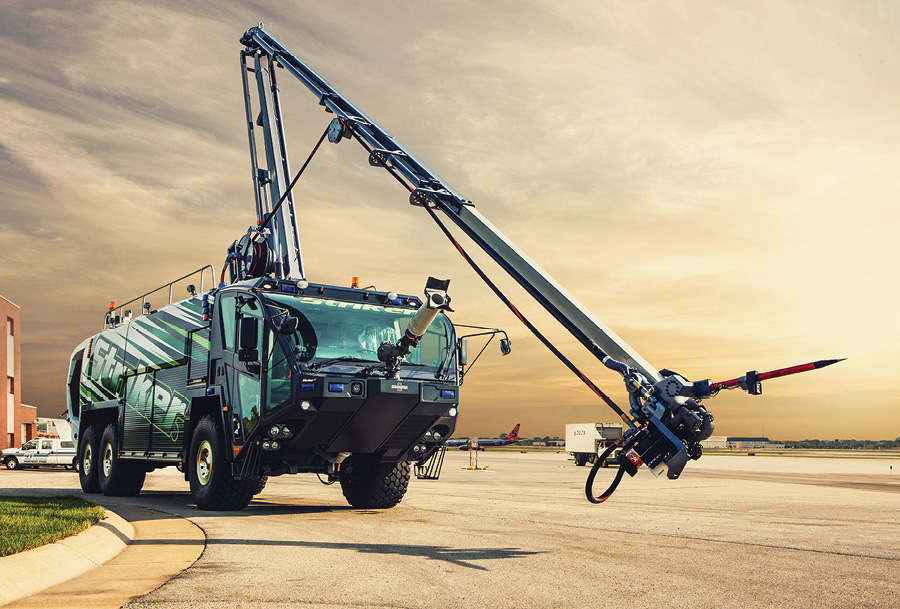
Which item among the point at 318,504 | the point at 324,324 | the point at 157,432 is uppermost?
the point at 324,324

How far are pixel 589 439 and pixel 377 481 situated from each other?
32.2 metres

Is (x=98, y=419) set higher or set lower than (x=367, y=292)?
lower

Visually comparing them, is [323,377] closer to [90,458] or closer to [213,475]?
[213,475]

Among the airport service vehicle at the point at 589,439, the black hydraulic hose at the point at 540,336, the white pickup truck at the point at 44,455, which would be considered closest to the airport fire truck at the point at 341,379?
the black hydraulic hose at the point at 540,336

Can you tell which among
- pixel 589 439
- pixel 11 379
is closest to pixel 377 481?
pixel 589 439

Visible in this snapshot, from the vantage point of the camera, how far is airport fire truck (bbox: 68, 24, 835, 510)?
9.50 m

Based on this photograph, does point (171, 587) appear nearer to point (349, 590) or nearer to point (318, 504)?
point (349, 590)

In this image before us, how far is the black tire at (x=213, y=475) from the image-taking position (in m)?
12.9

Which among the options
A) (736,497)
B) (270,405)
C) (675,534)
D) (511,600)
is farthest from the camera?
(736,497)

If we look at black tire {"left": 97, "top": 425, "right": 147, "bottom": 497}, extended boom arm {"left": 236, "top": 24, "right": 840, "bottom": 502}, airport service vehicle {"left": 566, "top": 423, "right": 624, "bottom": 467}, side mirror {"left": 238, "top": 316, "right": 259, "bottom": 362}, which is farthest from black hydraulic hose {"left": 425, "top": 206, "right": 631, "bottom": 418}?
airport service vehicle {"left": 566, "top": 423, "right": 624, "bottom": 467}

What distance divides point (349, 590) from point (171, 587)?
4.92 ft

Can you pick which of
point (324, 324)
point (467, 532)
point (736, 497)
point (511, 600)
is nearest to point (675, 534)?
point (467, 532)

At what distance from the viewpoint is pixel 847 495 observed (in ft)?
66.5

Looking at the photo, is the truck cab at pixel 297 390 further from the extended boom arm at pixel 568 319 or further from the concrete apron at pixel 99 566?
the concrete apron at pixel 99 566
